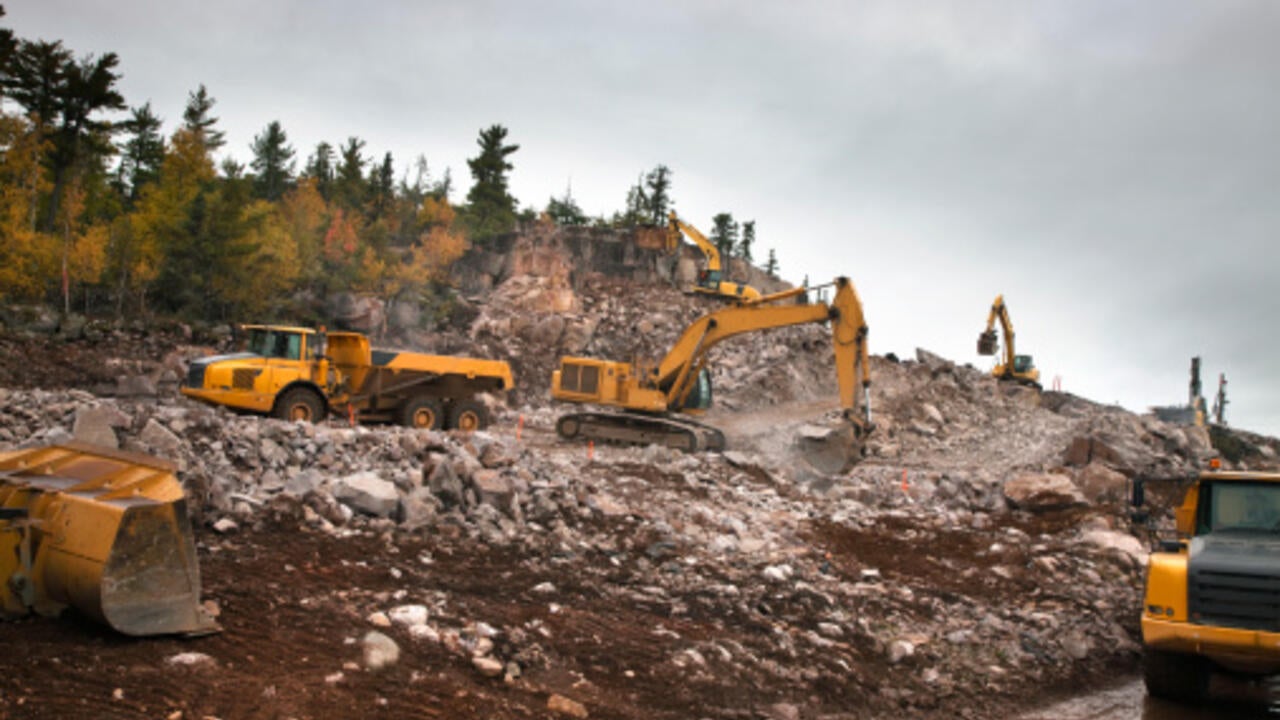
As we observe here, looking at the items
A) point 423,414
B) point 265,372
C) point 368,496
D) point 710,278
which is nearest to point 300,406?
A: point 265,372

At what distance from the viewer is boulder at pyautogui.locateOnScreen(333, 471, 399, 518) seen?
8.93 m

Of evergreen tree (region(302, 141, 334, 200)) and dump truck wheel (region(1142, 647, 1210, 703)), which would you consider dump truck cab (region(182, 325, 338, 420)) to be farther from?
evergreen tree (region(302, 141, 334, 200))

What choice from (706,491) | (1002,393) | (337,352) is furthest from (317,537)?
(1002,393)

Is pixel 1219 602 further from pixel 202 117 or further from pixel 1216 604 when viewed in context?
pixel 202 117

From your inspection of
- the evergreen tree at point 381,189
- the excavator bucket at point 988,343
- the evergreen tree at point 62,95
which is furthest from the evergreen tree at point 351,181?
the excavator bucket at point 988,343

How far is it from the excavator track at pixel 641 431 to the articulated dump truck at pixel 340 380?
2.53 m

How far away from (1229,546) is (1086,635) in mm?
2264

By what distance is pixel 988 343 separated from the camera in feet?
115

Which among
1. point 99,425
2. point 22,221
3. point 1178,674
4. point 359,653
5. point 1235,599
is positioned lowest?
point 1178,674

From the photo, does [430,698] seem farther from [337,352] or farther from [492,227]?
[492,227]

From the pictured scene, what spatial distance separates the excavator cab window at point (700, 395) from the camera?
20500 millimetres

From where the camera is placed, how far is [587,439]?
794 inches

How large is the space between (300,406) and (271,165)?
1917 inches

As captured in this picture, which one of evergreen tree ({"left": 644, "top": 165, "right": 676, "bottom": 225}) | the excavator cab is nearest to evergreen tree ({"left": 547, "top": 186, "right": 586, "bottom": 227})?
evergreen tree ({"left": 644, "top": 165, "right": 676, "bottom": 225})
